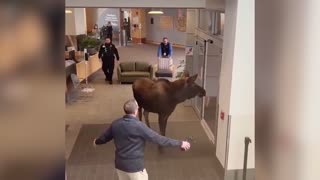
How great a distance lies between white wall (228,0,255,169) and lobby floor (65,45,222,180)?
21.3 inches

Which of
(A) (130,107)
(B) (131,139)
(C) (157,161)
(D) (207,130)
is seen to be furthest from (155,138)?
(D) (207,130)

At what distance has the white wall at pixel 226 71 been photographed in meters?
4.81

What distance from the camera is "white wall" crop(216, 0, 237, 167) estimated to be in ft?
15.8

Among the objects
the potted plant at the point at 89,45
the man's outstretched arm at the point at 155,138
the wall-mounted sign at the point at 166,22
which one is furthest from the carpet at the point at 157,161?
the wall-mounted sign at the point at 166,22

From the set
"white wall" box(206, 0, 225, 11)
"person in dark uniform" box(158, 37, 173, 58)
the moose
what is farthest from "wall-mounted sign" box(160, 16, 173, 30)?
"white wall" box(206, 0, 225, 11)

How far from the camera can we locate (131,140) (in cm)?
369

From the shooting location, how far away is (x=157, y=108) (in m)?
6.44

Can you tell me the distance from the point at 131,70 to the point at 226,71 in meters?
6.16

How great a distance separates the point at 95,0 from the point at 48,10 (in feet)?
17.6

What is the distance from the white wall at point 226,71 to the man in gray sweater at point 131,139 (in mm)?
1573

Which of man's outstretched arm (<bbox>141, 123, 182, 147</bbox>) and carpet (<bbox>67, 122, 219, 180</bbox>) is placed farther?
carpet (<bbox>67, 122, 219, 180</bbox>)

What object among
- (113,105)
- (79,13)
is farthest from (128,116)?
(79,13)

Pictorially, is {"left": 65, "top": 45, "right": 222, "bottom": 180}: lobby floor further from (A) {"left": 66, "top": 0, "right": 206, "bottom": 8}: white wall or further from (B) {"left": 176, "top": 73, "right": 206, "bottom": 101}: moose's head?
(A) {"left": 66, "top": 0, "right": 206, "bottom": 8}: white wall

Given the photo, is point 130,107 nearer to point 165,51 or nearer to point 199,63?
point 199,63
